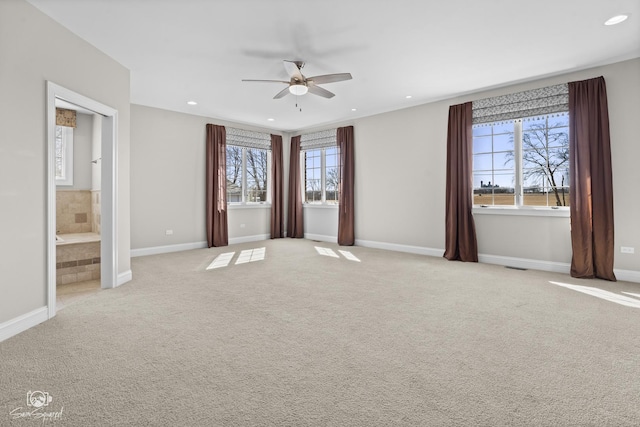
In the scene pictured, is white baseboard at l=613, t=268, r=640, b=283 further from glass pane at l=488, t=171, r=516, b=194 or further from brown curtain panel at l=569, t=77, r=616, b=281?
glass pane at l=488, t=171, r=516, b=194

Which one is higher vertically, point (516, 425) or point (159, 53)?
point (159, 53)

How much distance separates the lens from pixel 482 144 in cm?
→ 523

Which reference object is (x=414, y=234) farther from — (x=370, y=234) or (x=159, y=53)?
(x=159, y=53)

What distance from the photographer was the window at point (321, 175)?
751 cm

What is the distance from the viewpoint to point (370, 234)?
6691 mm

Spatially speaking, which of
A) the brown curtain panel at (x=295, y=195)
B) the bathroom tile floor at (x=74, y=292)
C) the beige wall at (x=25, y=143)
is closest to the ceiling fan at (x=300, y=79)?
the beige wall at (x=25, y=143)

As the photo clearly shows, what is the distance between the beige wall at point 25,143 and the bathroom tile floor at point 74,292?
58 cm

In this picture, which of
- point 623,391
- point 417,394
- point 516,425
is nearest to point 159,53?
point 417,394

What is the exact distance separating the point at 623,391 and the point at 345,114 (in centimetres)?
580

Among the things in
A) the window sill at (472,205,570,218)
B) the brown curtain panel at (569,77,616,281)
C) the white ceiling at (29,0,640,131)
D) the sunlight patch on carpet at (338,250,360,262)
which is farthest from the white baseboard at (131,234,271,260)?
Result: the brown curtain panel at (569,77,616,281)

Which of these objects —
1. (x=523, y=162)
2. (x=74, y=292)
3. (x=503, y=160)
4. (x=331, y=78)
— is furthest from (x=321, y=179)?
(x=74, y=292)

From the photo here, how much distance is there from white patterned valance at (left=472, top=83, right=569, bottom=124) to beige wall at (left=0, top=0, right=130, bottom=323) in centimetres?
540

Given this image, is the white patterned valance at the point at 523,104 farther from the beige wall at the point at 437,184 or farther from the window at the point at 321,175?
the window at the point at 321,175

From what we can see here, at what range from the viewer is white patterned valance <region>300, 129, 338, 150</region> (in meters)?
7.26
